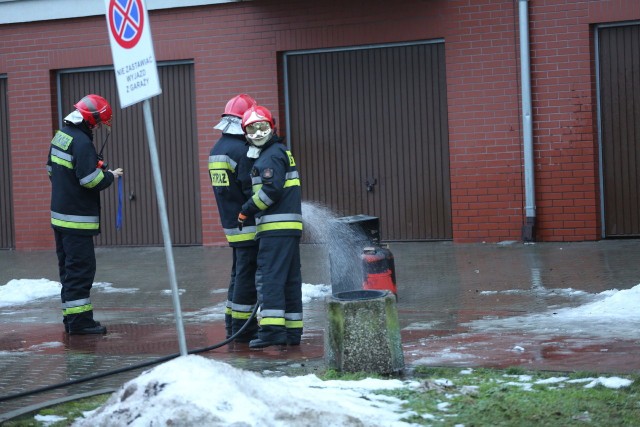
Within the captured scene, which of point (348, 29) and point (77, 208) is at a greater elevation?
point (348, 29)

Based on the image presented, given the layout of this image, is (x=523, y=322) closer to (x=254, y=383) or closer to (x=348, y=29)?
(x=254, y=383)

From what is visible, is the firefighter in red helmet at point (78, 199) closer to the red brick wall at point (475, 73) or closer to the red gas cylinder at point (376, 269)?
the red gas cylinder at point (376, 269)

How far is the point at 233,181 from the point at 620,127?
7492 mm

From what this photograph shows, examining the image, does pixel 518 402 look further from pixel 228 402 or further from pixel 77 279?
pixel 77 279

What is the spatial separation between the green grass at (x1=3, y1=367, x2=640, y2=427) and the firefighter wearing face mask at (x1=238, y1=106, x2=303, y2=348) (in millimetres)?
1650

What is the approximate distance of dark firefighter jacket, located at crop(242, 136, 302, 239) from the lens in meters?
8.33

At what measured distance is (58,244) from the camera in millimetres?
9836

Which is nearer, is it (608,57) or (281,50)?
(608,57)

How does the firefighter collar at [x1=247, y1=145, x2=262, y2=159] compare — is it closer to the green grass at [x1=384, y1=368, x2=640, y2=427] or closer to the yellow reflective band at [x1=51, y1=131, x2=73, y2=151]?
the yellow reflective band at [x1=51, y1=131, x2=73, y2=151]

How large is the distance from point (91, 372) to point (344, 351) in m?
1.94

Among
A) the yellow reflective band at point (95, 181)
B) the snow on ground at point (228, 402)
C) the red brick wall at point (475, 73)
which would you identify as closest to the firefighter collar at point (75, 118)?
the yellow reflective band at point (95, 181)

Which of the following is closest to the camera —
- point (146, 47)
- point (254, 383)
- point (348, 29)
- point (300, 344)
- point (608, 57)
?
point (254, 383)

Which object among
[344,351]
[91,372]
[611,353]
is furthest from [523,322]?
[91,372]

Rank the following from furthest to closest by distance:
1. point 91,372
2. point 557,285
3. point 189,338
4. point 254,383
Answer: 1. point 557,285
2. point 189,338
3. point 91,372
4. point 254,383
